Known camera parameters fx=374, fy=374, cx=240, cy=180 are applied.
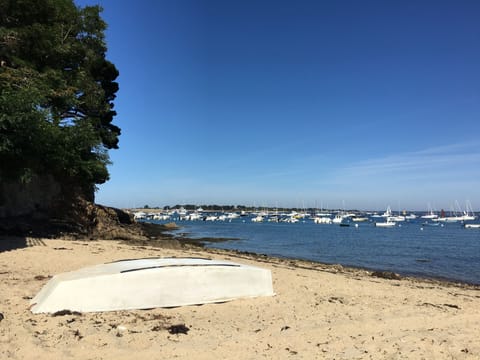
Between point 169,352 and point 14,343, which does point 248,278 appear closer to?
point 169,352

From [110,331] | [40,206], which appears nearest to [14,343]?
[110,331]

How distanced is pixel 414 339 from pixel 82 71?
22.9 metres

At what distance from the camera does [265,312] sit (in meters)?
7.29

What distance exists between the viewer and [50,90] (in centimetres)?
1803

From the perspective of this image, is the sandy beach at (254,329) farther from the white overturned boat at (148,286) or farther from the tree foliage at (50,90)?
the tree foliage at (50,90)

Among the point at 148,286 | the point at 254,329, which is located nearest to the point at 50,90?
the point at 148,286

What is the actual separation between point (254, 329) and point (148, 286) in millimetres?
2229

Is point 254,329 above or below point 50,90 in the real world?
below

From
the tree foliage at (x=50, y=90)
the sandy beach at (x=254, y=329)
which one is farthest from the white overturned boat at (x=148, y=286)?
the tree foliage at (x=50, y=90)

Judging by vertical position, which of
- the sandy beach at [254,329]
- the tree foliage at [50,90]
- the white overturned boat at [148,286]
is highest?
the tree foliage at [50,90]

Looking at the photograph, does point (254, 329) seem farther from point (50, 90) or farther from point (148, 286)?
point (50, 90)

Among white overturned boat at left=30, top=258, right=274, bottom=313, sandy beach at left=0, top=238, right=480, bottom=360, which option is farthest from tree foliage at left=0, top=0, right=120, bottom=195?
white overturned boat at left=30, top=258, right=274, bottom=313

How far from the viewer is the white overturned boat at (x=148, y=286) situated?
6.52 meters

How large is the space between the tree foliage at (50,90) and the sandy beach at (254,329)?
299 inches
